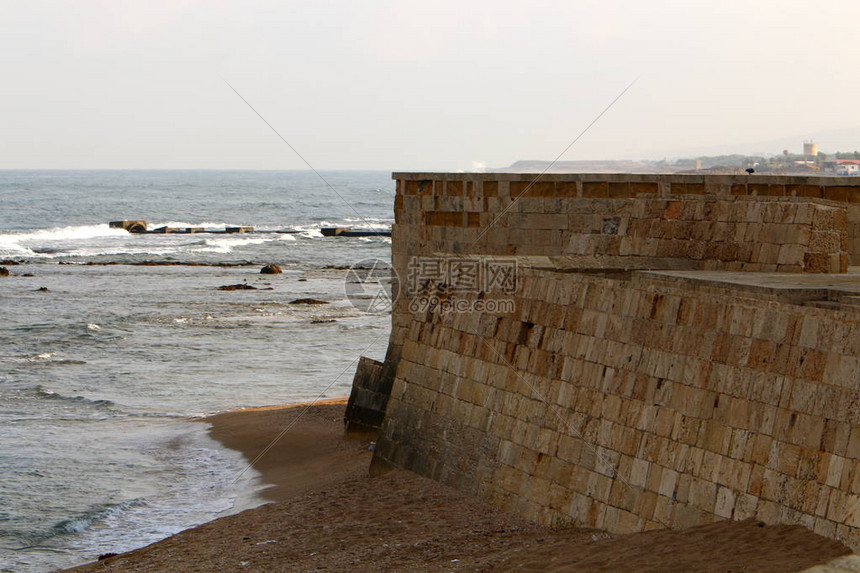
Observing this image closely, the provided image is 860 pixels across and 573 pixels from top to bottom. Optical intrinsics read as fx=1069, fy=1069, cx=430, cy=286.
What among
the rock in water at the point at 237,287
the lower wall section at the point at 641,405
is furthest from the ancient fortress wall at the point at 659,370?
the rock in water at the point at 237,287

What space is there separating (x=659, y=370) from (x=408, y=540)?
3.24 metres

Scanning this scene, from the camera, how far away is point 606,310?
989 centimetres

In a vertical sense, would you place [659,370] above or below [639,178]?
below

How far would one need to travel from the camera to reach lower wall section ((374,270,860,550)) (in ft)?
25.1

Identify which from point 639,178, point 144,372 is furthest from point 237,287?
point 639,178

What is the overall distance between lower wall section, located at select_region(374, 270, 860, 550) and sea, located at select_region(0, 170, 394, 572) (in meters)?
3.75

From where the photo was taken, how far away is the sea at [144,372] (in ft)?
45.2

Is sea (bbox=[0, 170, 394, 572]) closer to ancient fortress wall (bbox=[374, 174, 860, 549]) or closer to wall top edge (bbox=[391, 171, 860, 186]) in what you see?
ancient fortress wall (bbox=[374, 174, 860, 549])

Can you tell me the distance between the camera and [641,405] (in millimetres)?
9297

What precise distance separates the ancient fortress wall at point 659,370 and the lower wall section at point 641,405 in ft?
0.05

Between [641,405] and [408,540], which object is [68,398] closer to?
[408,540]

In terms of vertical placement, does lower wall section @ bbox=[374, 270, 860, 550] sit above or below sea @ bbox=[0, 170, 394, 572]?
above

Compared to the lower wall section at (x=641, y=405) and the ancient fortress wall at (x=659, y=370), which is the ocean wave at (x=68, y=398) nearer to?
the ancient fortress wall at (x=659, y=370)

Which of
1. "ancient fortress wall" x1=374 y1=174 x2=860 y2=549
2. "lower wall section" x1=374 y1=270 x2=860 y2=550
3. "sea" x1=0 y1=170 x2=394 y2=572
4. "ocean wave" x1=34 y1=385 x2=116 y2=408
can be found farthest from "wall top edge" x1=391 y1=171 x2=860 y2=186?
"ocean wave" x1=34 y1=385 x2=116 y2=408
